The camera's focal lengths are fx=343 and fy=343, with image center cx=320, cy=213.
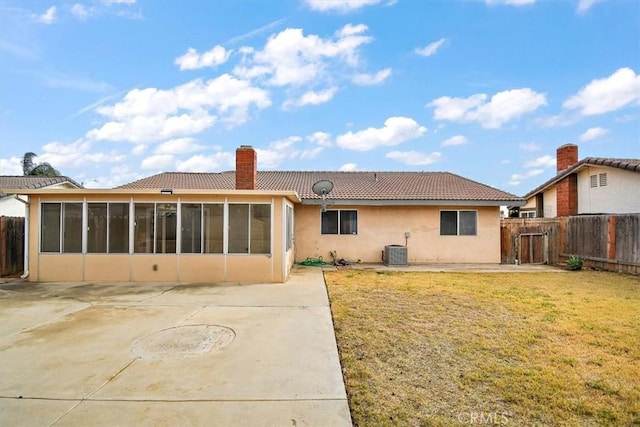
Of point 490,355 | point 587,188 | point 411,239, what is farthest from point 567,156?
point 490,355

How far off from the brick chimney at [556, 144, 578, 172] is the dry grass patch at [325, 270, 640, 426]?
10.6 m

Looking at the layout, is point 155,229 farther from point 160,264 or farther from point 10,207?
point 10,207

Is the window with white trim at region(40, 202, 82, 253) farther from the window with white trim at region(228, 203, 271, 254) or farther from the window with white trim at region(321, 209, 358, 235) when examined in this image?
the window with white trim at region(321, 209, 358, 235)

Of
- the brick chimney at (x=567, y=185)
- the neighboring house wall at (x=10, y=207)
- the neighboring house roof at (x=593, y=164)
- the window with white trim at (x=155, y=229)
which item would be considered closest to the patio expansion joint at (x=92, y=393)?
the window with white trim at (x=155, y=229)

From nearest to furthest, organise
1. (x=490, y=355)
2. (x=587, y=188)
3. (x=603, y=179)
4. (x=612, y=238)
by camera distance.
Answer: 1. (x=490, y=355)
2. (x=612, y=238)
3. (x=603, y=179)
4. (x=587, y=188)

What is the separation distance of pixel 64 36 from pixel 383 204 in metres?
12.0

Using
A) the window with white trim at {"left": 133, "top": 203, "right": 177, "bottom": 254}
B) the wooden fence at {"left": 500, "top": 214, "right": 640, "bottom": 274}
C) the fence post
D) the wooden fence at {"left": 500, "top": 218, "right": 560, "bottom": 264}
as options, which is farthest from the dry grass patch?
the wooden fence at {"left": 500, "top": 218, "right": 560, "bottom": 264}

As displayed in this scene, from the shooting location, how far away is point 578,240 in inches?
Answer: 477

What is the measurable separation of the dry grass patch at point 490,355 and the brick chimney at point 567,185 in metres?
9.08

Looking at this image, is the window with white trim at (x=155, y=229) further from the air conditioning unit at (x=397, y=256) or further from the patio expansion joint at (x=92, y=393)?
the air conditioning unit at (x=397, y=256)

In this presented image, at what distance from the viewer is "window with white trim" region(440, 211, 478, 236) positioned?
1288 cm

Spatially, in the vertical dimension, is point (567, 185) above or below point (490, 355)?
above

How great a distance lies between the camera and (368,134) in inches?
812

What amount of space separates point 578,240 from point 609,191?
3325 mm
